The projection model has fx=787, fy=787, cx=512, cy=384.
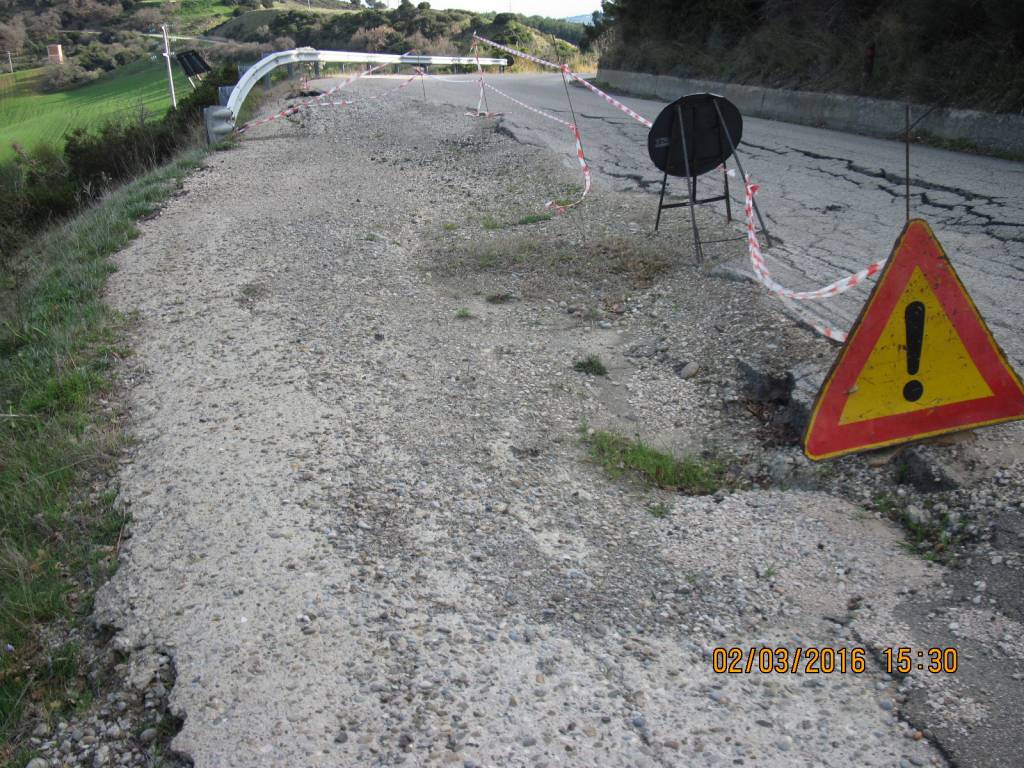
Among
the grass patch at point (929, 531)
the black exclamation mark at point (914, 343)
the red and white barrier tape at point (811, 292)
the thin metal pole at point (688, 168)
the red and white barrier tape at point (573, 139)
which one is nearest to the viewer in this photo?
the grass patch at point (929, 531)

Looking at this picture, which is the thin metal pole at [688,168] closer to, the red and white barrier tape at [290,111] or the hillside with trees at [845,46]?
the hillside with trees at [845,46]

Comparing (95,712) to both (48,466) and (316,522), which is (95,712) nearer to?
(316,522)

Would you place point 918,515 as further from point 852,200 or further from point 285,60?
point 285,60

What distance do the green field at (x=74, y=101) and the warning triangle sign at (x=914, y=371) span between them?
73.2 ft

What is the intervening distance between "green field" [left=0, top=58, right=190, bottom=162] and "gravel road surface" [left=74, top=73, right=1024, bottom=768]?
1958 centimetres

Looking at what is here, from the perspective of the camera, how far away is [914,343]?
3.75 metres

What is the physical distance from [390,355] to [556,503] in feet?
6.79

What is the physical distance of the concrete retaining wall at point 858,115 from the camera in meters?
10.9

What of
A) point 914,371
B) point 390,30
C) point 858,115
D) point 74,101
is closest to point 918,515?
point 914,371

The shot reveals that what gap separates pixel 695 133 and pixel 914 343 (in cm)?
395

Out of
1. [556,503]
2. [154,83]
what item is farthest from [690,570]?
[154,83]

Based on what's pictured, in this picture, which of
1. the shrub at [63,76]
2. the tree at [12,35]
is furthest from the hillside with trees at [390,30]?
the shrub at [63,76]

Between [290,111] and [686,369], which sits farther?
[290,111]

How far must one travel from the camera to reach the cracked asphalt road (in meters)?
5.96
